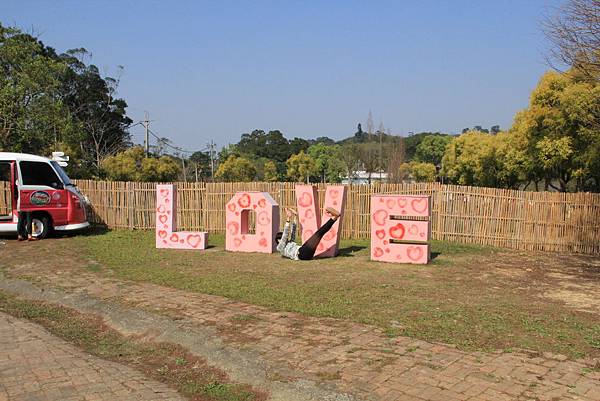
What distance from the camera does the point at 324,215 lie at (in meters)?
12.4

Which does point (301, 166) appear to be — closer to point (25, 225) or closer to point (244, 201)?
point (25, 225)

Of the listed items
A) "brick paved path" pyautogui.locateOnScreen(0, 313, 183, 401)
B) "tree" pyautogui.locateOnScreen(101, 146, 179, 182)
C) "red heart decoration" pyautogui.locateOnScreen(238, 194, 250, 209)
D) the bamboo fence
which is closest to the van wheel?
the bamboo fence

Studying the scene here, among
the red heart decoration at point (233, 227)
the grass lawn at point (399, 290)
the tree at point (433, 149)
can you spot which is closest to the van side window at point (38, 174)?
the grass lawn at point (399, 290)

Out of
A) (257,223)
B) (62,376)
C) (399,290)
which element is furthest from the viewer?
(257,223)

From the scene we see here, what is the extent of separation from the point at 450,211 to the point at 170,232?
26.1ft

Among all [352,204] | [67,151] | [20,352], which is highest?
[67,151]

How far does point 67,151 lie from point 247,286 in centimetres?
2440

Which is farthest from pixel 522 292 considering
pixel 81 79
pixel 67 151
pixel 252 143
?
pixel 252 143

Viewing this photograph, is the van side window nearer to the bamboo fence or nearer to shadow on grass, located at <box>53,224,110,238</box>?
shadow on grass, located at <box>53,224,110,238</box>

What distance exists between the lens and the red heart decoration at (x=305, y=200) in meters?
12.4

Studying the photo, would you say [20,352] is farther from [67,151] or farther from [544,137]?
[67,151]

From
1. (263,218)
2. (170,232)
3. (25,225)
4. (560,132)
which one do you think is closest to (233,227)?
(263,218)

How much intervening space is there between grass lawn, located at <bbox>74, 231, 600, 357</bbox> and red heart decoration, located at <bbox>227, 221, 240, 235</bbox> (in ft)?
1.85

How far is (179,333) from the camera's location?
6.22 meters
